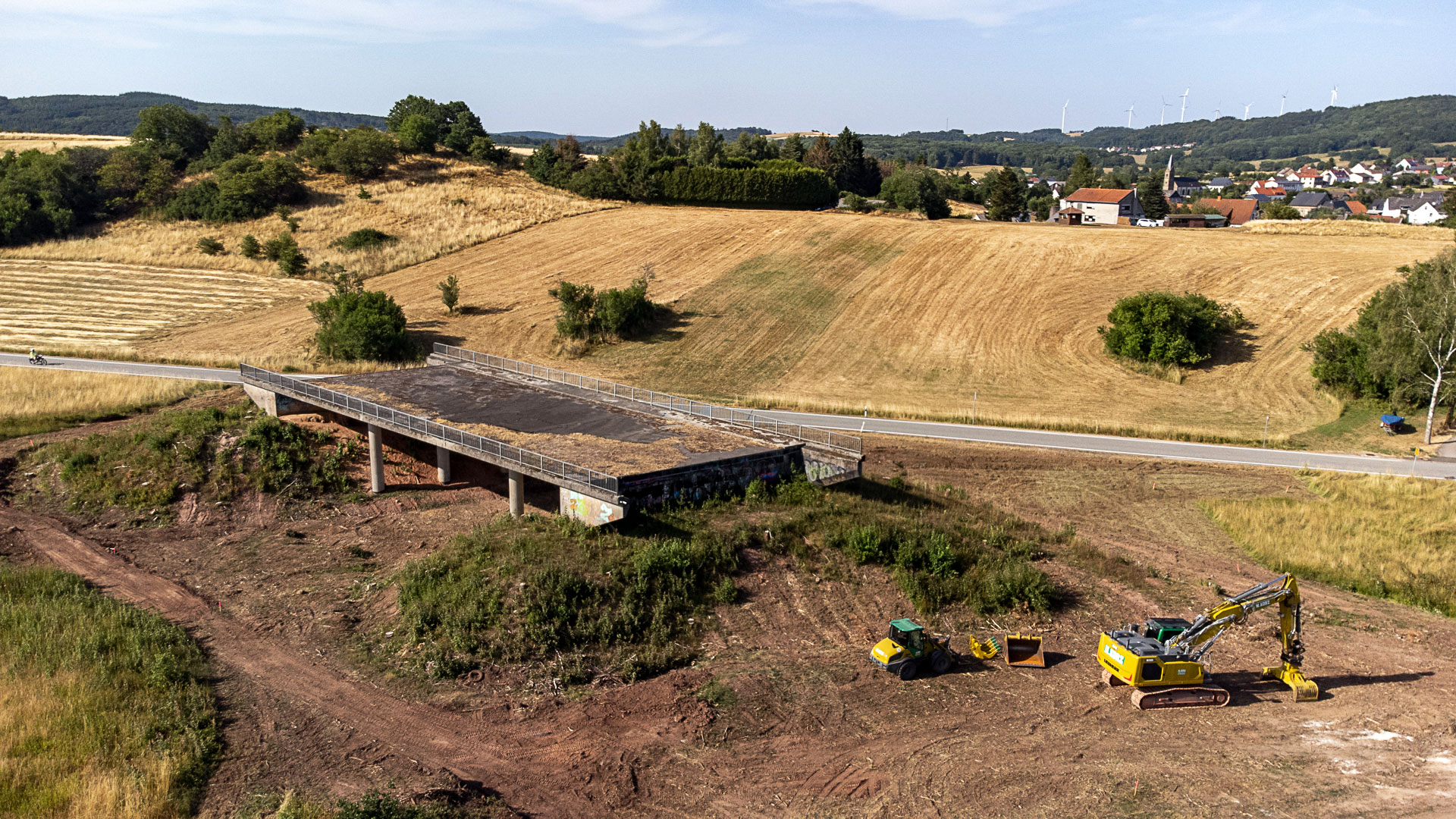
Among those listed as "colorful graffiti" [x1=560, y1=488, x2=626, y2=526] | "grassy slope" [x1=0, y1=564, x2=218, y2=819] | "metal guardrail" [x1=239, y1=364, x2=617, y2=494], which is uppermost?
"metal guardrail" [x1=239, y1=364, x2=617, y2=494]

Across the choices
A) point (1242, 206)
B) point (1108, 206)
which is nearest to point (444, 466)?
point (1108, 206)

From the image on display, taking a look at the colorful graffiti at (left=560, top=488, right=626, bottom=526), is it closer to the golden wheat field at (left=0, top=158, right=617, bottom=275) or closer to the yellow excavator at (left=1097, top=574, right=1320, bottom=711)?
A: the yellow excavator at (left=1097, top=574, right=1320, bottom=711)

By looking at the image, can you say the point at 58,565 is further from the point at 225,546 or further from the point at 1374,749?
the point at 1374,749

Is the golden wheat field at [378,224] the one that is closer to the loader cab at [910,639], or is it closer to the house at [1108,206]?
the house at [1108,206]

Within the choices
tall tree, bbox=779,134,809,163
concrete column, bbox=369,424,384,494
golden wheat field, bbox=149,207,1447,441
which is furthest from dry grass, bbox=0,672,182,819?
tall tree, bbox=779,134,809,163

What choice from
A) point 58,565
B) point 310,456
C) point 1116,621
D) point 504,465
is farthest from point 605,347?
point 1116,621
